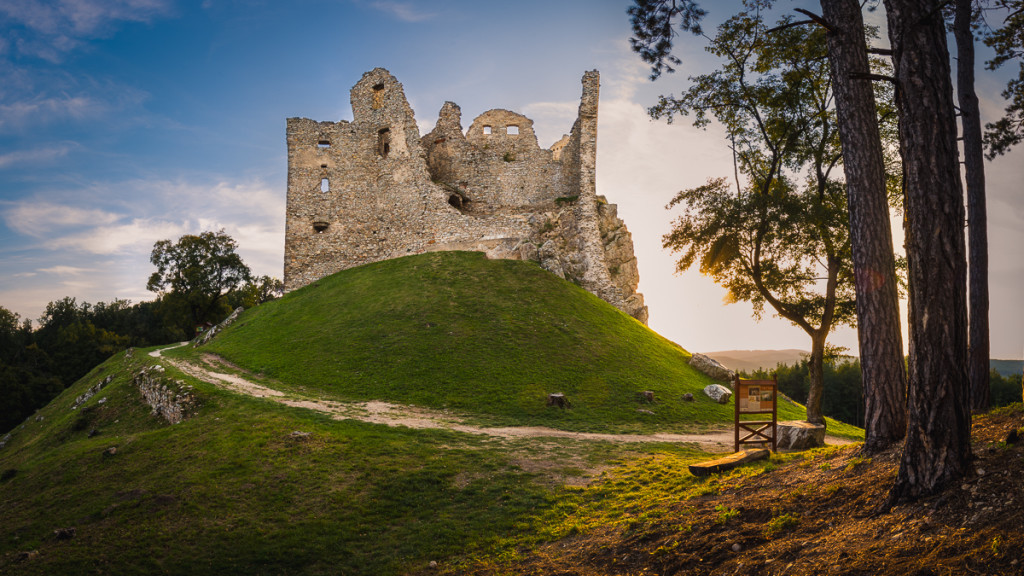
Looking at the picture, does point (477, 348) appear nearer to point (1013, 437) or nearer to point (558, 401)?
point (558, 401)

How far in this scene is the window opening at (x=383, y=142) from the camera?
148 ft

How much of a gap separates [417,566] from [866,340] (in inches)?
362

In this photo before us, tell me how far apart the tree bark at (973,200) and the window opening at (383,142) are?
37.9 meters

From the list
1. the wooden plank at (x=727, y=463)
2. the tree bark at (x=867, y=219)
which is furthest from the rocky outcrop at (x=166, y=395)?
the tree bark at (x=867, y=219)

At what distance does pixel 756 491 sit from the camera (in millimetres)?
9289

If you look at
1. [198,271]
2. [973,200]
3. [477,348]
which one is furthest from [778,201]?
[198,271]

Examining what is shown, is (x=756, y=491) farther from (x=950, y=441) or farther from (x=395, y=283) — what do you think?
(x=395, y=283)

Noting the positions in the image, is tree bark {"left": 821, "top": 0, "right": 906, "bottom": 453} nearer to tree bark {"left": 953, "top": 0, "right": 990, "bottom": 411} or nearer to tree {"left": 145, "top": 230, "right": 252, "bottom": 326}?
tree bark {"left": 953, "top": 0, "right": 990, "bottom": 411}

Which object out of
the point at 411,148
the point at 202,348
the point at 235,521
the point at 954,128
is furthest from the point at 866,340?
the point at 411,148

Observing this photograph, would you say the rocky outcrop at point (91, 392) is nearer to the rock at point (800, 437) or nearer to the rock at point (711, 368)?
the rock at point (711, 368)

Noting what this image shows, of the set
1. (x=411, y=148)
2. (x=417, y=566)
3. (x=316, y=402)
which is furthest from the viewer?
(x=411, y=148)

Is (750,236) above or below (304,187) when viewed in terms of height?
below

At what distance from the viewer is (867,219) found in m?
11.0

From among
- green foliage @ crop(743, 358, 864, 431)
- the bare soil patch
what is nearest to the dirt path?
the bare soil patch
